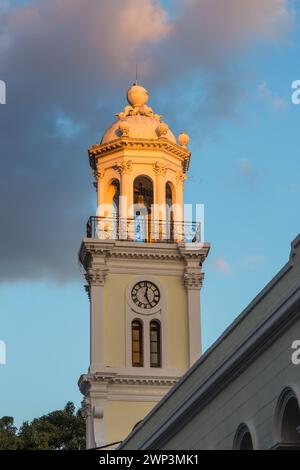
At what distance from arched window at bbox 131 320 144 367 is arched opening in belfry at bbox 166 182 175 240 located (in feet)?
14.8

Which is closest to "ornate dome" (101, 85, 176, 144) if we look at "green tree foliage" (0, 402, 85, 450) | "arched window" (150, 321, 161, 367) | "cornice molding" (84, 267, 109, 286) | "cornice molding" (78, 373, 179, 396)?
"cornice molding" (84, 267, 109, 286)

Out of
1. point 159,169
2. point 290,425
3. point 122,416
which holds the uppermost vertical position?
point 159,169

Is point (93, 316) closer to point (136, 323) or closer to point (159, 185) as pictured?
point (136, 323)

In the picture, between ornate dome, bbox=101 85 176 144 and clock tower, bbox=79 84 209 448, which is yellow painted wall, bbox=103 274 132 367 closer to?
clock tower, bbox=79 84 209 448

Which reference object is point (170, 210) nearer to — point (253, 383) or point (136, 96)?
point (136, 96)

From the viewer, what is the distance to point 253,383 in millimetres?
27781

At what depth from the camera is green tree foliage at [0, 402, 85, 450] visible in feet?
274

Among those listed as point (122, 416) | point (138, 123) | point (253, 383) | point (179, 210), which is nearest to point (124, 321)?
point (122, 416)

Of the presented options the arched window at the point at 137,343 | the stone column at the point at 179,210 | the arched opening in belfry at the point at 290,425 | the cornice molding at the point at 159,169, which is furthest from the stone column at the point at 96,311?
the arched opening in belfry at the point at 290,425

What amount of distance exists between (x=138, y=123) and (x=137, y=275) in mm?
7736
